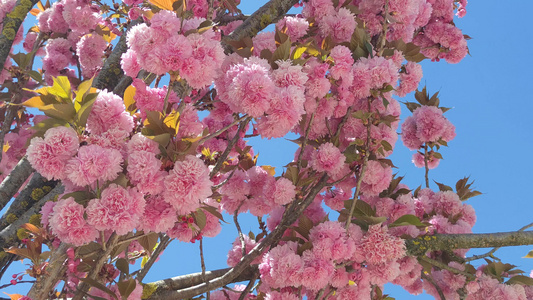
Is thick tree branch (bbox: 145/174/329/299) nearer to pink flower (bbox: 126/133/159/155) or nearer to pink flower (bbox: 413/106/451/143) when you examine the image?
pink flower (bbox: 413/106/451/143)

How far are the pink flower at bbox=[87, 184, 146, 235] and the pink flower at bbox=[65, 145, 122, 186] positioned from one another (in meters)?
0.06

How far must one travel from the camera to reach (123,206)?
1591 millimetres

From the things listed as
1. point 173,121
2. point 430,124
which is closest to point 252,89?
point 173,121

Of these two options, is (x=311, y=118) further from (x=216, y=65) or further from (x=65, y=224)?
(x=65, y=224)

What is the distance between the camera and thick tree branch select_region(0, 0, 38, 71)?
3390 millimetres

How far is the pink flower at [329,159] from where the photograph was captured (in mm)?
2377

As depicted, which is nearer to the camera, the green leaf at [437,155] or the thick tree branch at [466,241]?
the thick tree branch at [466,241]

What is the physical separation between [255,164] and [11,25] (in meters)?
2.25

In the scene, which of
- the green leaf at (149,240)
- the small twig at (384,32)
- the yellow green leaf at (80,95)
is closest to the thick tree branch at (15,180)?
the green leaf at (149,240)

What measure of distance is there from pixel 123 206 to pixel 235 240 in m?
1.37

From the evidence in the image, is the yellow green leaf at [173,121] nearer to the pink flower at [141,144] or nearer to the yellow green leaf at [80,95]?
the pink flower at [141,144]

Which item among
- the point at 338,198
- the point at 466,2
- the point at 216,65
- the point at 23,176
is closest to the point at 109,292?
the point at 216,65

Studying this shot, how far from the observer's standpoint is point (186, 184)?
1644 mm

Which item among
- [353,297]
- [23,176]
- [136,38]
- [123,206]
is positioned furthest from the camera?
[23,176]
